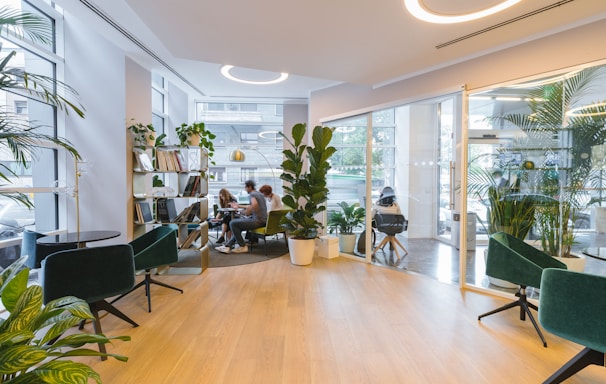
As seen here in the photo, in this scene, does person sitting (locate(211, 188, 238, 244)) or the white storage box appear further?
person sitting (locate(211, 188, 238, 244))

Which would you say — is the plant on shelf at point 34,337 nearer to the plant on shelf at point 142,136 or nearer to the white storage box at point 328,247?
the plant on shelf at point 142,136

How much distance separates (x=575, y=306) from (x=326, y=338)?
1737mm

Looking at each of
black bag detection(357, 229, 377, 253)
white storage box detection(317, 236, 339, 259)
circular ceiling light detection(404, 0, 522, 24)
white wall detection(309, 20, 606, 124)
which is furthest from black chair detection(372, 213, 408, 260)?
circular ceiling light detection(404, 0, 522, 24)

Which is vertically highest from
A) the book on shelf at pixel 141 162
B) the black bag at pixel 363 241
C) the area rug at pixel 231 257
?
the book on shelf at pixel 141 162

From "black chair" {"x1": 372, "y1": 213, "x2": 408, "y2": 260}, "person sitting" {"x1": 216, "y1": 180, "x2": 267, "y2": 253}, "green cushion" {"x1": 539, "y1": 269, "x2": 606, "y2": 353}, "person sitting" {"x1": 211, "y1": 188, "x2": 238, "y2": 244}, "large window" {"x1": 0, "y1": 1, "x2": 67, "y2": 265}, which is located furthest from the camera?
"person sitting" {"x1": 211, "y1": 188, "x2": 238, "y2": 244}

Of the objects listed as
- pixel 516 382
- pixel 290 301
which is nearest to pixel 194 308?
pixel 290 301

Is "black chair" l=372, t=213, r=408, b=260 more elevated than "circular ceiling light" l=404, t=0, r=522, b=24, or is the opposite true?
"circular ceiling light" l=404, t=0, r=522, b=24

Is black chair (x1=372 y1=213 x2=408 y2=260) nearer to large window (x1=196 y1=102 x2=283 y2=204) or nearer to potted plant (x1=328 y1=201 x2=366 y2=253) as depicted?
potted plant (x1=328 y1=201 x2=366 y2=253)

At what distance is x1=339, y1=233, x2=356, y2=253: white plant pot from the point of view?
18.0ft

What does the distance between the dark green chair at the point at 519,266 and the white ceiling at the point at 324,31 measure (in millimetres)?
2110

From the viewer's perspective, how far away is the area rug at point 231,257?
16.0 ft

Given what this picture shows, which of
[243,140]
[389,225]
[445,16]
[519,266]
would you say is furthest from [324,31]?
[243,140]

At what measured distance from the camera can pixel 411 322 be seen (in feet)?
9.75

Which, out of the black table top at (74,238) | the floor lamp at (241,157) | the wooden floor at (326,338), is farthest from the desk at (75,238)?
the floor lamp at (241,157)
